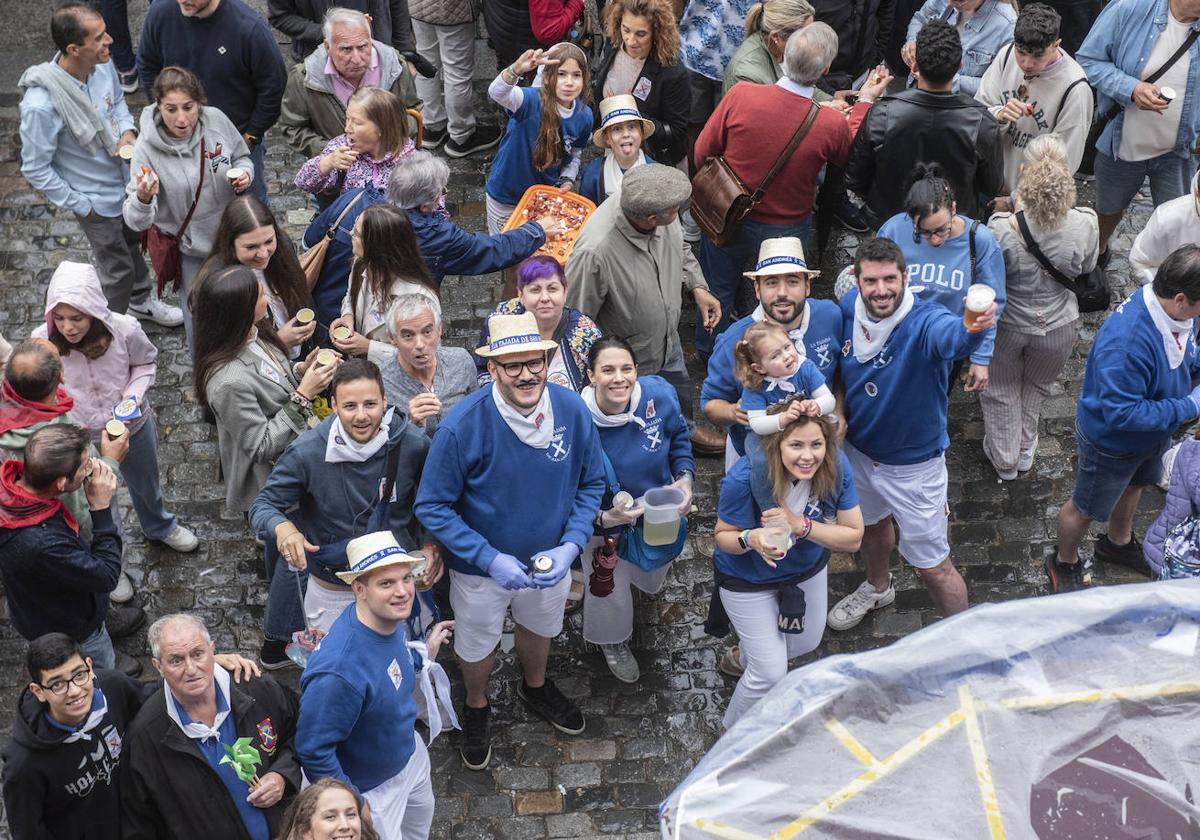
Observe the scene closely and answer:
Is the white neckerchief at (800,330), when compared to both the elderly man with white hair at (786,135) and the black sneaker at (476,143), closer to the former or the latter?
the elderly man with white hair at (786,135)

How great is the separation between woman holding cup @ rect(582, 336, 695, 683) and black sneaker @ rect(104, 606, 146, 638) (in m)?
2.19

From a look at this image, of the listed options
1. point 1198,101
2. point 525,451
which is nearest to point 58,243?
point 525,451

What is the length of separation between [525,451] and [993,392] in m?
3.13

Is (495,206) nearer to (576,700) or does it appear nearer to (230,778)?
(576,700)

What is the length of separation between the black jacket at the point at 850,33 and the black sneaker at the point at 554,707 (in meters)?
4.46

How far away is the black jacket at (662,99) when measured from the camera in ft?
27.2

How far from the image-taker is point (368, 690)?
510 centimetres

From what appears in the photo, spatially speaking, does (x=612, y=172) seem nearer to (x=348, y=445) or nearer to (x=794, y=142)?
(x=794, y=142)

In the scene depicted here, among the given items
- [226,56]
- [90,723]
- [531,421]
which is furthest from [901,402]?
[226,56]

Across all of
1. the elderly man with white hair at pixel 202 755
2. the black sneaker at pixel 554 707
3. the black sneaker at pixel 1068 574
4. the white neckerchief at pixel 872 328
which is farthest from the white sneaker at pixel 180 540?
the black sneaker at pixel 1068 574

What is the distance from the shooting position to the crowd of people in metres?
5.25

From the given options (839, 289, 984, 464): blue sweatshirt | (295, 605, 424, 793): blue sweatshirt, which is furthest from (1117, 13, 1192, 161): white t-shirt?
(295, 605, 424, 793): blue sweatshirt

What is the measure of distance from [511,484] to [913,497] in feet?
6.40

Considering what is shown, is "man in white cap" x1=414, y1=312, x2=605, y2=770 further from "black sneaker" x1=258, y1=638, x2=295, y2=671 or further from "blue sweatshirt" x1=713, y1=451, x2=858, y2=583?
"black sneaker" x1=258, y1=638, x2=295, y2=671
